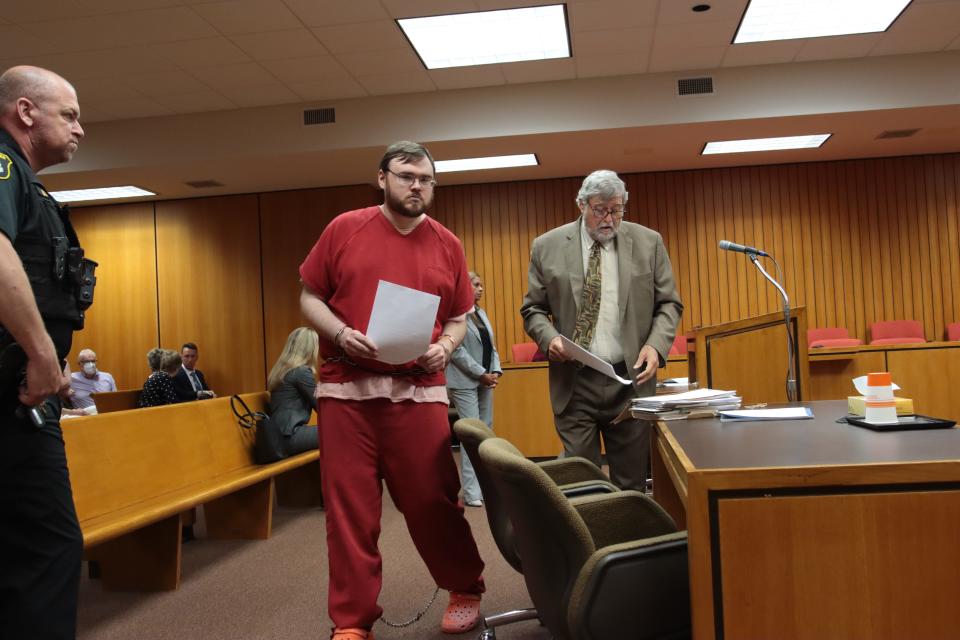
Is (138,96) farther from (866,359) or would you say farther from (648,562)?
(648,562)

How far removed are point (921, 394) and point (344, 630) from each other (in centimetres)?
611

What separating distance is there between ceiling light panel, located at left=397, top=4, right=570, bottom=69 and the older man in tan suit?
3.76 metres

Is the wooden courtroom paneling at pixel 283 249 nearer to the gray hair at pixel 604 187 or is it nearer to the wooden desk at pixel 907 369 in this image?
the wooden desk at pixel 907 369

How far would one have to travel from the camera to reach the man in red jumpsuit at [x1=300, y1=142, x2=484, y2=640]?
2354 millimetres

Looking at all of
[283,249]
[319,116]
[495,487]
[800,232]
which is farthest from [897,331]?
[495,487]

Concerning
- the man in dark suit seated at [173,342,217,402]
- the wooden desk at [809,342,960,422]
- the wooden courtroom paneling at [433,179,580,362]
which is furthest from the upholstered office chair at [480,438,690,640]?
the wooden courtroom paneling at [433,179,580,362]

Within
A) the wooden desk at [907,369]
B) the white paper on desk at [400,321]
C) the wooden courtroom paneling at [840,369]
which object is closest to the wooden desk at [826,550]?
the white paper on desk at [400,321]

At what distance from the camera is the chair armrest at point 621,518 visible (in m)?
1.85

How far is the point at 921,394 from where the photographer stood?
680 cm

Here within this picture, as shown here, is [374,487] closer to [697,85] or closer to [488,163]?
[697,85]

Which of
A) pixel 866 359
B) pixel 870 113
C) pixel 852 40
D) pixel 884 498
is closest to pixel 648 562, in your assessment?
pixel 884 498

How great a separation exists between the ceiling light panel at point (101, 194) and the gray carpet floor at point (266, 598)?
653 cm

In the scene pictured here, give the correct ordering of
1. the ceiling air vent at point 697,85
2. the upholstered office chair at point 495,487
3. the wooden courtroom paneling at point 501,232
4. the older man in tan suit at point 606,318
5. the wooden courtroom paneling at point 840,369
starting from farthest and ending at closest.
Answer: the wooden courtroom paneling at point 501,232 → the ceiling air vent at point 697,85 → the wooden courtroom paneling at point 840,369 → the older man in tan suit at point 606,318 → the upholstered office chair at point 495,487

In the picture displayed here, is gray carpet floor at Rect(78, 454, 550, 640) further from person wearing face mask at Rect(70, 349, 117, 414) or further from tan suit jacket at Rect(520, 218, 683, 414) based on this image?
person wearing face mask at Rect(70, 349, 117, 414)
